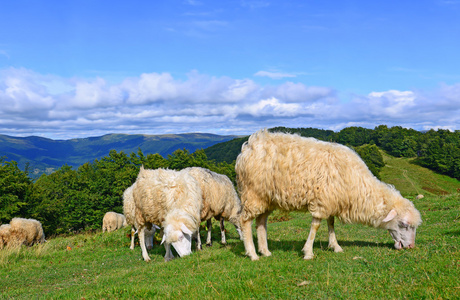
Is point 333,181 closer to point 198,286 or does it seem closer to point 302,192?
point 302,192

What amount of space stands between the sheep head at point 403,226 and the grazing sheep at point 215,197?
637cm

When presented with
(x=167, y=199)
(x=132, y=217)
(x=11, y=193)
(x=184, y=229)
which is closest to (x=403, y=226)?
(x=184, y=229)

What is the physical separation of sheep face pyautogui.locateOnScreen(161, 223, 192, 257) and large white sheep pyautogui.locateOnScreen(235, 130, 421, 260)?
2.81m

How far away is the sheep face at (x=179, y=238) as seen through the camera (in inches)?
410

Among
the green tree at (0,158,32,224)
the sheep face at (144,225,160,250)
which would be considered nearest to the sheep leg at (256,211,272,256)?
the sheep face at (144,225,160,250)

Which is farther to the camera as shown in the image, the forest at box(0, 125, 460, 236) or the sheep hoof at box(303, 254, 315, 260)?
the forest at box(0, 125, 460, 236)

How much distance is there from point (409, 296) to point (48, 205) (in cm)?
4869

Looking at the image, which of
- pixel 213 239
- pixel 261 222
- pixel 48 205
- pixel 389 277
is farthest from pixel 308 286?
pixel 48 205

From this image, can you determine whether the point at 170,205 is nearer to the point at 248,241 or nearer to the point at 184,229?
the point at 184,229

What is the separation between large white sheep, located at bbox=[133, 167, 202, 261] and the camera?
34.7ft

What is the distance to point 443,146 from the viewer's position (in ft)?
380

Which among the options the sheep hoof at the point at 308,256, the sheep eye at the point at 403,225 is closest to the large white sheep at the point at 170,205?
the sheep hoof at the point at 308,256

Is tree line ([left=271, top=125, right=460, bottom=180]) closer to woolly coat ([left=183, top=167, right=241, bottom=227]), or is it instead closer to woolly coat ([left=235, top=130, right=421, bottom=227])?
woolly coat ([left=183, top=167, right=241, bottom=227])

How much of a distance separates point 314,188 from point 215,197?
6.85 m
